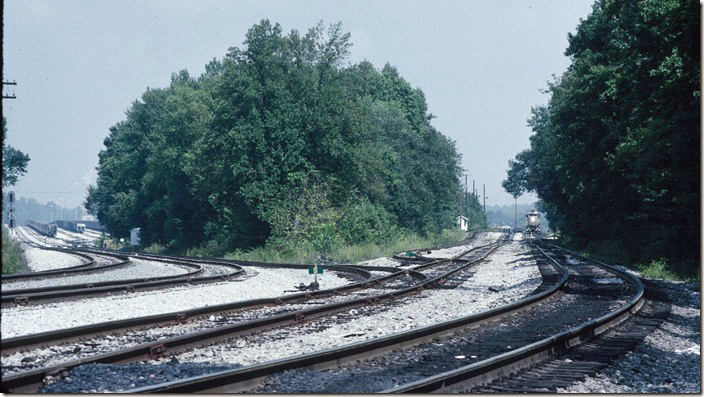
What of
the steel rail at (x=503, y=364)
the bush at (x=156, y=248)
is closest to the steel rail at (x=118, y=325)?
the steel rail at (x=503, y=364)

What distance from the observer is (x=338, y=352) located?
8289mm

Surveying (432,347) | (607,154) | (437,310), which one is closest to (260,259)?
(607,154)

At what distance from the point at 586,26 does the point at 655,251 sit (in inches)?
773

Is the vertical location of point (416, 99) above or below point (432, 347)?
above

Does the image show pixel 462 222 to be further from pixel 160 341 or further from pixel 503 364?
pixel 503 364

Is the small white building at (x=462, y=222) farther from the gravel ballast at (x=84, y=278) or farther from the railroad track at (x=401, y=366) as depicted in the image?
the railroad track at (x=401, y=366)

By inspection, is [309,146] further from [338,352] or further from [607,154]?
[338,352]

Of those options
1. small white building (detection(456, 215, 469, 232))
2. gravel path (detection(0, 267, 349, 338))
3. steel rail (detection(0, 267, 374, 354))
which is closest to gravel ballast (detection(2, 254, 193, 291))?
gravel path (detection(0, 267, 349, 338))

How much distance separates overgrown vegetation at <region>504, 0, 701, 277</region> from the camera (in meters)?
18.2

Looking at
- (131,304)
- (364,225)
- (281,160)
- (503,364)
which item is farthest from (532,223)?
(503,364)

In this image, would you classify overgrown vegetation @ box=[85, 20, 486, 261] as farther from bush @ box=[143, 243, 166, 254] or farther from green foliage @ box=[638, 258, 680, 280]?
green foliage @ box=[638, 258, 680, 280]

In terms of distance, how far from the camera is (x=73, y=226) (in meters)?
146

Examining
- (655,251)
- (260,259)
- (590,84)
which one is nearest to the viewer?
(655,251)

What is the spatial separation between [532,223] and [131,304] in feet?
348
